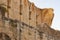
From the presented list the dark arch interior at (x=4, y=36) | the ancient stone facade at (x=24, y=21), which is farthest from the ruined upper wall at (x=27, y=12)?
the dark arch interior at (x=4, y=36)

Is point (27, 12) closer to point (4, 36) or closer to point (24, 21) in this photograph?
point (24, 21)

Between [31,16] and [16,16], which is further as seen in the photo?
[31,16]

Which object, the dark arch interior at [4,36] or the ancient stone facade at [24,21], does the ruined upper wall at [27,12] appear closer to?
the ancient stone facade at [24,21]

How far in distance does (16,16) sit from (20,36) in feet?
46.9

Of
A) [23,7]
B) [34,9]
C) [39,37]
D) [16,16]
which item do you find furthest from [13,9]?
[39,37]

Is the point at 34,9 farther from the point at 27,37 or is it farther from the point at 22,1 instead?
the point at 27,37

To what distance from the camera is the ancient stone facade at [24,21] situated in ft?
71.1

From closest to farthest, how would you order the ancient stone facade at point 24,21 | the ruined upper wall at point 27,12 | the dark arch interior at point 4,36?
the dark arch interior at point 4,36 → the ancient stone facade at point 24,21 → the ruined upper wall at point 27,12

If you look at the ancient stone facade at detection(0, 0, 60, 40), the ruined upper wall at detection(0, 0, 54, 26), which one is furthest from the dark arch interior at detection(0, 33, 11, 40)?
the ruined upper wall at detection(0, 0, 54, 26)

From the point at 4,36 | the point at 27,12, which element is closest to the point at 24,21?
the point at 27,12

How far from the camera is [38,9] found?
48.3 metres

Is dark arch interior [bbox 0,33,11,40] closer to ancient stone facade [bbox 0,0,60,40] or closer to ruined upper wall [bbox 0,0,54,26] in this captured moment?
ancient stone facade [bbox 0,0,60,40]

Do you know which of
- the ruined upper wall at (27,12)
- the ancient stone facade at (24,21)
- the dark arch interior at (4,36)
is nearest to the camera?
the dark arch interior at (4,36)

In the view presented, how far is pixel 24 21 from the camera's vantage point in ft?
129
